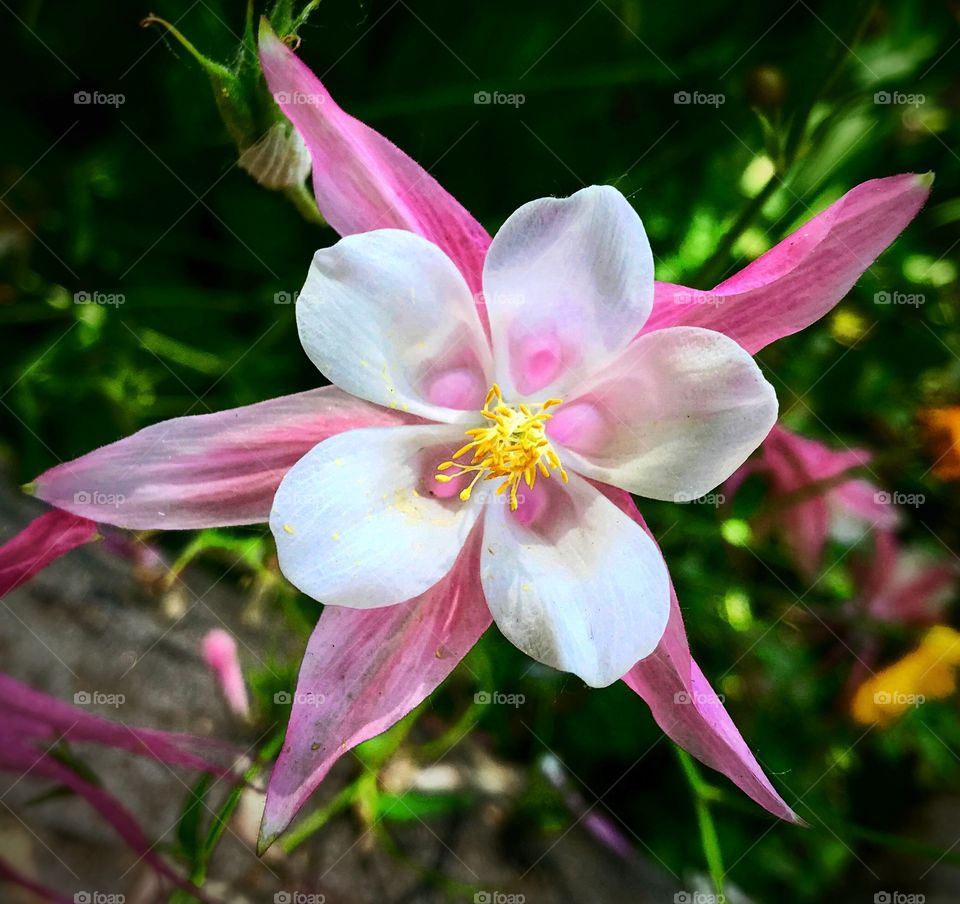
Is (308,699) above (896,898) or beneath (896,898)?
above

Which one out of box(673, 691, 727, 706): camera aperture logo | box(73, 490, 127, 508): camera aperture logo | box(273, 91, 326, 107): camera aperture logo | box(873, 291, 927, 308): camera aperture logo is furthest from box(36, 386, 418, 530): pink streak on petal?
box(873, 291, 927, 308): camera aperture logo

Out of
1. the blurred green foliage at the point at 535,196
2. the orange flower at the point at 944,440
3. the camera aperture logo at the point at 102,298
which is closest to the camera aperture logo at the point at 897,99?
the blurred green foliage at the point at 535,196

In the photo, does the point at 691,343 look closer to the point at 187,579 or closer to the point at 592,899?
the point at 187,579

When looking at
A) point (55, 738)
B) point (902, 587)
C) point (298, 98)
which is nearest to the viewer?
point (298, 98)

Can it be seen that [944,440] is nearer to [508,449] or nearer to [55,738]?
[508,449]

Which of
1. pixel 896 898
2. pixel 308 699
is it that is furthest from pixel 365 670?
pixel 896 898

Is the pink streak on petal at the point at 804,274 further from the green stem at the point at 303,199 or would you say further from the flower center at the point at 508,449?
the green stem at the point at 303,199
